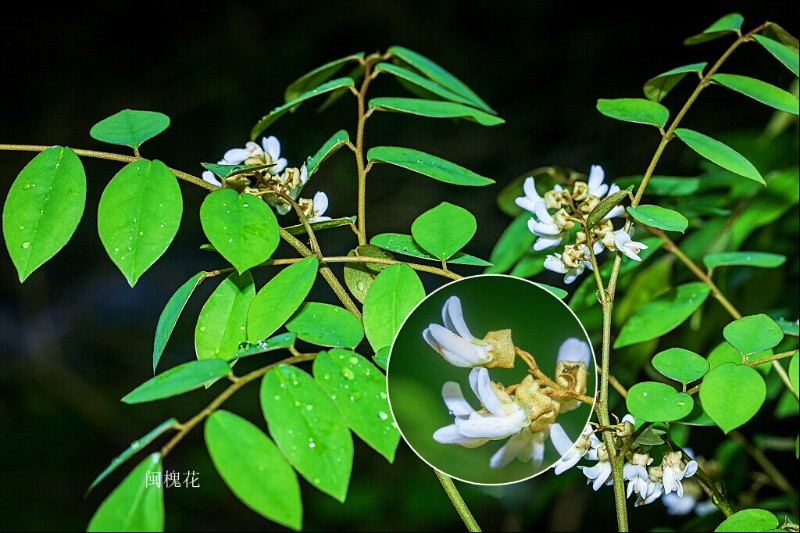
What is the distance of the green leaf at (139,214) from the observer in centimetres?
45

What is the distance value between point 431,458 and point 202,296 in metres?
1.77

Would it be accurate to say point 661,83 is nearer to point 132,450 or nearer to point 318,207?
point 318,207

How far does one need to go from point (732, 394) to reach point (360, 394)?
0.69ft

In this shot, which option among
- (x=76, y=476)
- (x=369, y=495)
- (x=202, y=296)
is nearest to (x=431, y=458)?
(x=369, y=495)

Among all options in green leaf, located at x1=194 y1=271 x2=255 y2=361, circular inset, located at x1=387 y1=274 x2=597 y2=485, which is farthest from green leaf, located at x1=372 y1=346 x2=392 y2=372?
green leaf, located at x1=194 y1=271 x2=255 y2=361

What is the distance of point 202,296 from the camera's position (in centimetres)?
213

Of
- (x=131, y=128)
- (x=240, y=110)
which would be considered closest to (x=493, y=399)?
(x=131, y=128)

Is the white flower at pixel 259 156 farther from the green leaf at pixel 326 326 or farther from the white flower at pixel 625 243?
the white flower at pixel 625 243

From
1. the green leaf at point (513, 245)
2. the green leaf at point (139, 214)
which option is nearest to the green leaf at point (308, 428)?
the green leaf at point (139, 214)

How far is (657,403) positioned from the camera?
448 mm

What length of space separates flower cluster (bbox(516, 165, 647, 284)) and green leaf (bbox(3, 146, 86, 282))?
32cm

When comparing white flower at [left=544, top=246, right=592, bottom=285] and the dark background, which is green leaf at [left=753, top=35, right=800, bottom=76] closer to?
white flower at [left=544, top=246, right=592, bottom=285]

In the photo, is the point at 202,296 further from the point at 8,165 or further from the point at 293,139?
the point at 8,165

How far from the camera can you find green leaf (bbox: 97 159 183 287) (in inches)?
17.9
